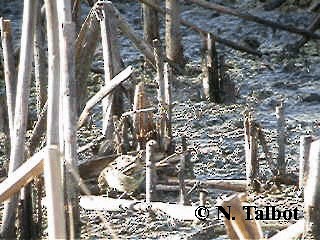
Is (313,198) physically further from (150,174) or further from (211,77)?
(211,77)

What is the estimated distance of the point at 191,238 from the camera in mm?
3980

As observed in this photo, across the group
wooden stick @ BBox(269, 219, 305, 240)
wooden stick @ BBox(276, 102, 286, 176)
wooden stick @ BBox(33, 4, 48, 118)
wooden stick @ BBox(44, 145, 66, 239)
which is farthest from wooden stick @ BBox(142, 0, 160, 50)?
wooden stick @ BBox(44, 145, 66, 239)

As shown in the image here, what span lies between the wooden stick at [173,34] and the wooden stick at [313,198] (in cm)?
416

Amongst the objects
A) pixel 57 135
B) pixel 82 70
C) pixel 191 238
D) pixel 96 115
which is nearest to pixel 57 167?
pixel 57 135

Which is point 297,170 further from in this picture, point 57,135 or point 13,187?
point 13,187

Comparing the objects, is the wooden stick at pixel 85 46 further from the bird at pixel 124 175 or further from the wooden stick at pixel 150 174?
the wooden stick at pixel 150 174

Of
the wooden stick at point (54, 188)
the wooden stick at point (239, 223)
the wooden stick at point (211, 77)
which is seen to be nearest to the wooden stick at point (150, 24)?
the wooden stick at point (211, 77)

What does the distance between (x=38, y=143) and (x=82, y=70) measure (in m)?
0.58

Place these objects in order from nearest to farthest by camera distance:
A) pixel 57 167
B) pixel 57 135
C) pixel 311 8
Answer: pixel 57 167
pixel 57 135
pixel 311 8

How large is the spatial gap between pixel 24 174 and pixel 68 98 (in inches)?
29.1

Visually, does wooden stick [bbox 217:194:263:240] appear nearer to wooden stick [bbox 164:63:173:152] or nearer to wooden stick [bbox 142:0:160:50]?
wooden stick [bbox 164:63:173:152]

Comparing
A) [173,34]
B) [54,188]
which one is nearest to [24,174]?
[54,188]

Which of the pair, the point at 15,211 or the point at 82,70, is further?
the point at 82,70

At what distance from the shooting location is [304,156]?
4.14 meters
